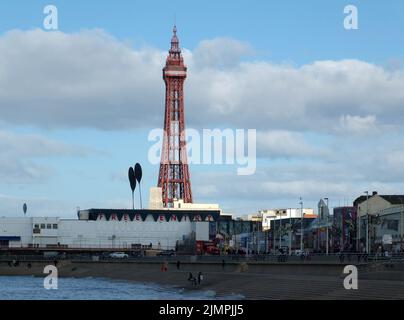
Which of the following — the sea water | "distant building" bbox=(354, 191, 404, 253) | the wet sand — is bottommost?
the sea water

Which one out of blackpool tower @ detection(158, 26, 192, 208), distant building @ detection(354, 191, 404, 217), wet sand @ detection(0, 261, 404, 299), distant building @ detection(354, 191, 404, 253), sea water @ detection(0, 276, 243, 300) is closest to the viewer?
wet sand @ detection(0, 261, 404, 299)

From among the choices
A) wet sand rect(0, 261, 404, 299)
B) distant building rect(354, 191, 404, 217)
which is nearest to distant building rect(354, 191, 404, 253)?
distant building rect(354, 191, 404, 217)

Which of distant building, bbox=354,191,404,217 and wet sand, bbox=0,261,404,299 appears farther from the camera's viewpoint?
distant building, bbox=354,191,404,217

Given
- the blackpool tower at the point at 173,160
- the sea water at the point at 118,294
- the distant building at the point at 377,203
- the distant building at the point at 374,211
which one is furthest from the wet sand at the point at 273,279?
the blackpool tower at the point at 173,160

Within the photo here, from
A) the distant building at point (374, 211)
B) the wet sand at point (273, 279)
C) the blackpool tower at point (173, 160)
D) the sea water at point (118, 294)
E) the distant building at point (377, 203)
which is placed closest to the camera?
the wet sand at point (273, 279)

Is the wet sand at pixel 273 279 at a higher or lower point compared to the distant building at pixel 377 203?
lower

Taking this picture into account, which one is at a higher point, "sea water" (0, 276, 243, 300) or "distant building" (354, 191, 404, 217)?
"distant building" (354, 191, 404, 217)

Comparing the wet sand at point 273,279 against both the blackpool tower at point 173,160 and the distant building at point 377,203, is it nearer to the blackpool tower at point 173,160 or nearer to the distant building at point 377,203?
the distant building at point 377,203

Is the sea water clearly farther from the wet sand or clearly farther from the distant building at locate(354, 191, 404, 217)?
the distant building at locate(354, 191, 404, 217)

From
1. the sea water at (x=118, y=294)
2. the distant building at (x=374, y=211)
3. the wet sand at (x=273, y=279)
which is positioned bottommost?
the sea water at (x=118, y=294)

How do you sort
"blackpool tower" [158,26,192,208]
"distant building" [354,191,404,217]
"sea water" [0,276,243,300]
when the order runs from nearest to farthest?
1. "sea water" [0,276,243,300]
2. "distant building" [354,191,404,217]
3. "blackpool tower" [158,26,192,208]

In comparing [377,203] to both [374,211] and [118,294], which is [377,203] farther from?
Result: [118,294]

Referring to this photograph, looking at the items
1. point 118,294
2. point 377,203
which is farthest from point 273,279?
point 377,203

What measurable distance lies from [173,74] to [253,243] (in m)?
53.2
